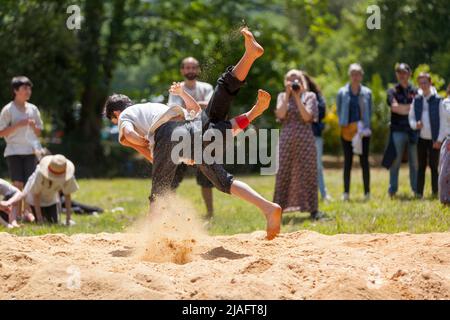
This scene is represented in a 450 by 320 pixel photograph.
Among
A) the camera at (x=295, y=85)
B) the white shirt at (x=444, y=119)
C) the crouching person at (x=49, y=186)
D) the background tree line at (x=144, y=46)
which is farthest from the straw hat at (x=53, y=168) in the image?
the background tree line at (x=144, y=46)

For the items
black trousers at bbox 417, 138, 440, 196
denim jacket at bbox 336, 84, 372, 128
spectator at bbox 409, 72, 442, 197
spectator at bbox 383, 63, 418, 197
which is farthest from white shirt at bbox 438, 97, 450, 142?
denim jacket at bbox 336, 84, 372, 128

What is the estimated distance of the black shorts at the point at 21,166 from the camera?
35.2 feet

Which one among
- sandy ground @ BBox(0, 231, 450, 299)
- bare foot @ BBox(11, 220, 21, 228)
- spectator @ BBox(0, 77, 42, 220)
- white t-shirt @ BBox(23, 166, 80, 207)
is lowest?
bare foot @ BBox(11, 220, 21, 228)

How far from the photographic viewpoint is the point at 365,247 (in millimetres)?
7344

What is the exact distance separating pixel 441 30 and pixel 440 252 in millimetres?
16046

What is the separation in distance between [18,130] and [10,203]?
1.13 m

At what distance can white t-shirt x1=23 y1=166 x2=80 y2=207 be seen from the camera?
10.2 metres

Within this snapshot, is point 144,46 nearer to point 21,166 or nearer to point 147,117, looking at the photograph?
point 21,166

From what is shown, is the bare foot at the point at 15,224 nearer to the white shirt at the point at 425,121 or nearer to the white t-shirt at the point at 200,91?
the white t-shirt at the point at 200,91

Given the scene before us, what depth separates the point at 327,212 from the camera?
10688 mm

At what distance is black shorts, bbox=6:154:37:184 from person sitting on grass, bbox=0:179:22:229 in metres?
0.60

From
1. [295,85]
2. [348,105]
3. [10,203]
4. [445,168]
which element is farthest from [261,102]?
[348,105]

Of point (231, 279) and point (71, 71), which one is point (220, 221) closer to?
point (231, 279)

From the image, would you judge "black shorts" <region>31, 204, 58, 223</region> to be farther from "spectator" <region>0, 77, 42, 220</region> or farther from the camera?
the camera
